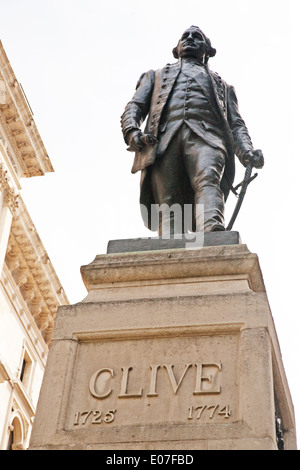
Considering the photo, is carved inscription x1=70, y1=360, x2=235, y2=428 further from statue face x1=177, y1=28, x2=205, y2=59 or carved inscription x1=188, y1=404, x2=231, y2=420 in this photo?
statue face x1=177, y1=28, x2=205, y2=59

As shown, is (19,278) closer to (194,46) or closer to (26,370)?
(26,370)

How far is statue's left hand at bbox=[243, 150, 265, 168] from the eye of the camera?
24.7ft

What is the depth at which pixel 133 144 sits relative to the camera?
753 centimetres

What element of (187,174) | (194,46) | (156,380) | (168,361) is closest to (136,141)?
(187,174)

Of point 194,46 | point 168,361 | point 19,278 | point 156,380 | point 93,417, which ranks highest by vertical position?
point 19,278

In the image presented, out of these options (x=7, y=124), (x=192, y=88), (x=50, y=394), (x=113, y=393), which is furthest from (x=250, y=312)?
(x=7, y=124)

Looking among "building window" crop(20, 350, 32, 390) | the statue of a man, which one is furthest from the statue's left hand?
"building window" crop(20, 350, 32, 390)

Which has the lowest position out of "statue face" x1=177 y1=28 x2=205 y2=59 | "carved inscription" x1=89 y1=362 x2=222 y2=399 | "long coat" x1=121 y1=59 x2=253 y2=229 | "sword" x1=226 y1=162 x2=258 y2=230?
"carved inscription" x1=89 y1=362 x2=222 y2=399

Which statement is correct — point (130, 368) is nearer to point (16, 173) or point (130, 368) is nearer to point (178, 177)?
point (178, 177)

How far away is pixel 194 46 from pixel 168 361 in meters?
4.29

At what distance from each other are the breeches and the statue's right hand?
22 cm

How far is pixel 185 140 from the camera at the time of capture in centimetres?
756

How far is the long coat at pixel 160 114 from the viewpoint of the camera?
7684 millimetres

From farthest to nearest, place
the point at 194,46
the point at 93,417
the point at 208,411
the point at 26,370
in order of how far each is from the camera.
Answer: the point at 26,370, the point at 194,46, the point at 93,417, the point at 208,411
